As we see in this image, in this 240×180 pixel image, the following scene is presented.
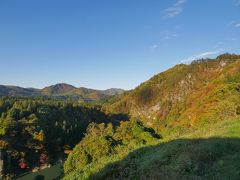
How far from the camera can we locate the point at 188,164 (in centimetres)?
1495

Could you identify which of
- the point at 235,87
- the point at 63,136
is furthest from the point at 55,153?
the point at 235,87

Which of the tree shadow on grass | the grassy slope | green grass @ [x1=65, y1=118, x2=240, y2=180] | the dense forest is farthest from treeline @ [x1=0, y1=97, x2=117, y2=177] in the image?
the grassy slope

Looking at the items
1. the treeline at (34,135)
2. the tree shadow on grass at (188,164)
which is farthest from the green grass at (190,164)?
the treeline at (34,135)

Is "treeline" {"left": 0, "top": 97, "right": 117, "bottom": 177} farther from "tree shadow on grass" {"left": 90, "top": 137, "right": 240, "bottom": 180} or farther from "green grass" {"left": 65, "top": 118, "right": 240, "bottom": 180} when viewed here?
"tree shadow on grass" {"left": 90, "top": 137, "right": 240, "bottom": 180}

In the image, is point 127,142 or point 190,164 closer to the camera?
point 190,164

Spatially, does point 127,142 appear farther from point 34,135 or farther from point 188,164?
point 34,135

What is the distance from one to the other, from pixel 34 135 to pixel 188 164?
99.3m

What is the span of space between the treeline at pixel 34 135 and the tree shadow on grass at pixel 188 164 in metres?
81.0

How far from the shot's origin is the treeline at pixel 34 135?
98.6m

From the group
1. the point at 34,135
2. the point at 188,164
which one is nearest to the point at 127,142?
the point at 188,164

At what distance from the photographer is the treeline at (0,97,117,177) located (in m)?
98.6

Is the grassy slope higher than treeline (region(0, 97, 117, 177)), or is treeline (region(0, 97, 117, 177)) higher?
the grassy slope

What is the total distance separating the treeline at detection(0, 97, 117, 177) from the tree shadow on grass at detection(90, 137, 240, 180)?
266 ft

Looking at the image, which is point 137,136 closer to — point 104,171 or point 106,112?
point 104,171
